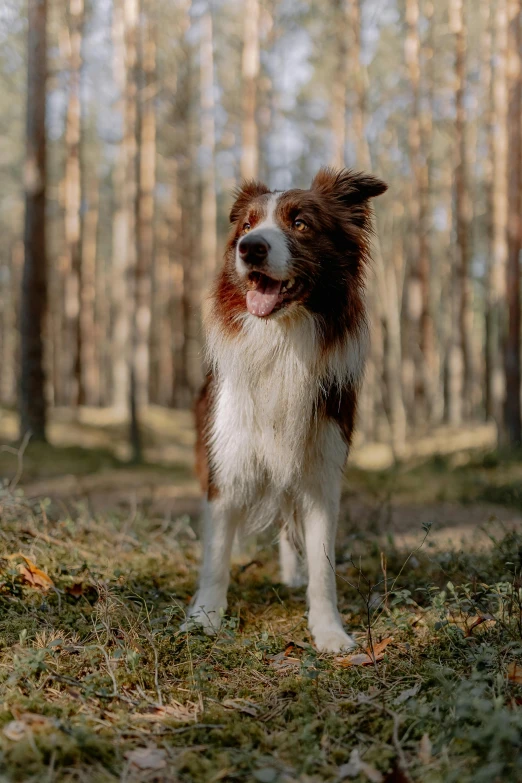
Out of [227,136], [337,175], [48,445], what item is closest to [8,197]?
[227,136]

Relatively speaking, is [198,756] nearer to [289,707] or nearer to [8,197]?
[289,707]

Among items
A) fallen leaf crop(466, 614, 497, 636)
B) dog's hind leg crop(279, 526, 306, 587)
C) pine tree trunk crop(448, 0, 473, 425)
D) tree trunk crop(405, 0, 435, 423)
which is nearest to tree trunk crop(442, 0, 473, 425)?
pine tree trunk crop(448, 0, 473, 425)

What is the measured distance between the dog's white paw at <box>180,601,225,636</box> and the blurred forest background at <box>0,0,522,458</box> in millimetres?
4936

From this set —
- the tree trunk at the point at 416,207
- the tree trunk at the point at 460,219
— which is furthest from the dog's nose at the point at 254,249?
the tree trunk at the point at 460,219

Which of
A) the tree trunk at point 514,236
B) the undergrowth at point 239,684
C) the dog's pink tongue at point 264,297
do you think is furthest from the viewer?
the tree trunk at point 514,236

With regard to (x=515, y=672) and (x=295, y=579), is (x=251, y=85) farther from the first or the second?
(x=515, y=672)

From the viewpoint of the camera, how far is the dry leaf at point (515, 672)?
8.37 feet

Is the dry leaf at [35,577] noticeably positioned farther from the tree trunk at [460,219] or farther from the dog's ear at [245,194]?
the tree trunk at [460,219]

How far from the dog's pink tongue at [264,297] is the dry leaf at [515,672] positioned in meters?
1.83

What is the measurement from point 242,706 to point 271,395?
4.76 ft

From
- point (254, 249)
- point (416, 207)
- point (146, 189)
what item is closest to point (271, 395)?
point (254, 249)

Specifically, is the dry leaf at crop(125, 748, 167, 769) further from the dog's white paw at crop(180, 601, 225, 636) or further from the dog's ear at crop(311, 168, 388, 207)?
the dog's ear at crop(311, 168, 388, 207)

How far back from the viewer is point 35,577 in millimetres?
3496

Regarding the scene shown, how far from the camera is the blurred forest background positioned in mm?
12203
